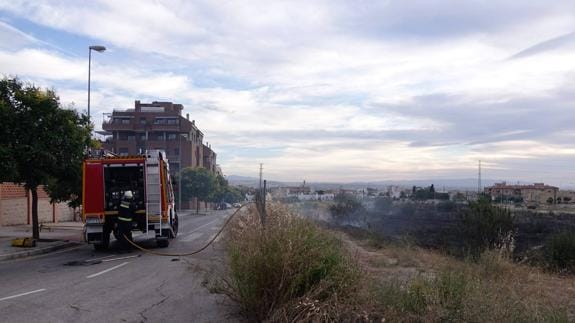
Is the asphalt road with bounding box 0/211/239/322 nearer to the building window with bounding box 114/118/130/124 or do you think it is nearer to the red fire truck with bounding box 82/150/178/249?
the red fire truck with bounding box 82/150/178/249

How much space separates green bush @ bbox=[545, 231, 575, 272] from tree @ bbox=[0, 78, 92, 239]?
15.2 meters

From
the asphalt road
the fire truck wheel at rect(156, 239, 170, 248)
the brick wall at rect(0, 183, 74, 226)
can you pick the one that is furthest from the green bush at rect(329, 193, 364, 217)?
the asphalt road

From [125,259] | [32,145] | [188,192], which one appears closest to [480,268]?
[125,259]

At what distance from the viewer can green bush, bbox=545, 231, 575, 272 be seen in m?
16.0

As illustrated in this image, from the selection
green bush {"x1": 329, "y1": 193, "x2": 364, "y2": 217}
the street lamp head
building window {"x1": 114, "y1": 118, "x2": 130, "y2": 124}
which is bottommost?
green bush {"x1": 329, "y1": 193, "x2": 364, "y2": 217}

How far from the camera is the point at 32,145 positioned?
16.7 m

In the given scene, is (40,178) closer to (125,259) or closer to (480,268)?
(125,259)

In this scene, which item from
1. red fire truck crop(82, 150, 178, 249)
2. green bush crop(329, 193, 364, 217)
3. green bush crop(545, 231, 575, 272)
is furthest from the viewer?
green bush crop(329, 193, 364, 217)

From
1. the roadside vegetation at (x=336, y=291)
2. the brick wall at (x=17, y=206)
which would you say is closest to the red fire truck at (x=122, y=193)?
the brick wall at (x=17, y=206)

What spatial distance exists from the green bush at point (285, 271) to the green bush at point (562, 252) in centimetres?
1144

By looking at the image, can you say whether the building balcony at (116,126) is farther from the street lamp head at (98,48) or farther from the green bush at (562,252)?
the green bush at (562,252)

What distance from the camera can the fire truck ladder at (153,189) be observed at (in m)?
17.2

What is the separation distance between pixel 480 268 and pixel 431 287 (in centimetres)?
346

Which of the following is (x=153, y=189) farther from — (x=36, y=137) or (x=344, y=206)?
(x=344, y=206)
